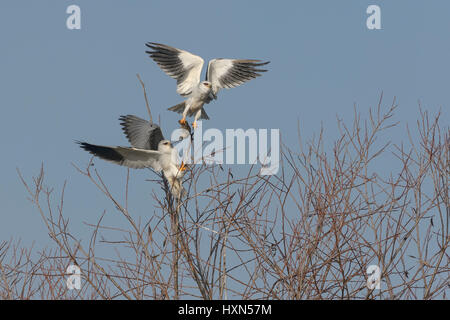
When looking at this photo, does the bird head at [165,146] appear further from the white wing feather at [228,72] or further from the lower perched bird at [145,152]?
the white wing feather at [228,72]

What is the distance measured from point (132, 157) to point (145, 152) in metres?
0.16

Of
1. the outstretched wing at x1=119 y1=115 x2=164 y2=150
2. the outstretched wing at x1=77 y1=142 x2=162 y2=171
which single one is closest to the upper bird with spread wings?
the outstretched wing at x1=119 y1=115 x2=164 y2=150

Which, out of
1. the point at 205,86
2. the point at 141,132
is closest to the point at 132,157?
the point at 141,132

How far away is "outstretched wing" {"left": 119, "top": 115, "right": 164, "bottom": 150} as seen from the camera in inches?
276

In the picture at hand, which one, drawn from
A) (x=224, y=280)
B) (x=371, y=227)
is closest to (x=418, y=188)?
(x=371, y=227)

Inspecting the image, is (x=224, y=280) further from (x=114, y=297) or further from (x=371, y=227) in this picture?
(x=371, y=227)

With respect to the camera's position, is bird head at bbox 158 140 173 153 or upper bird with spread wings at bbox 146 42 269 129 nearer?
bird head at bbox 158 140 173 153

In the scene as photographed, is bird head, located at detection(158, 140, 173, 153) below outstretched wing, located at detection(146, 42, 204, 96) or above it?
below

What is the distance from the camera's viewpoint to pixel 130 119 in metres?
7.11

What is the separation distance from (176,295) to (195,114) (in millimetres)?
3767

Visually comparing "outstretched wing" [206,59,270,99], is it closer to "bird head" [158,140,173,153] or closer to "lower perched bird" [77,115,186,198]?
"lower perched bird" [77,115,186,198]

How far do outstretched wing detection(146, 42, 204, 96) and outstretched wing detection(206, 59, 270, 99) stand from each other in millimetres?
168

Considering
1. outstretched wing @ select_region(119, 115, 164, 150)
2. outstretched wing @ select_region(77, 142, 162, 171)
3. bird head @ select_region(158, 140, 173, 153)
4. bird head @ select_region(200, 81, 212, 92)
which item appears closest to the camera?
bird head @ select_region(158, 140, 173, 153)
